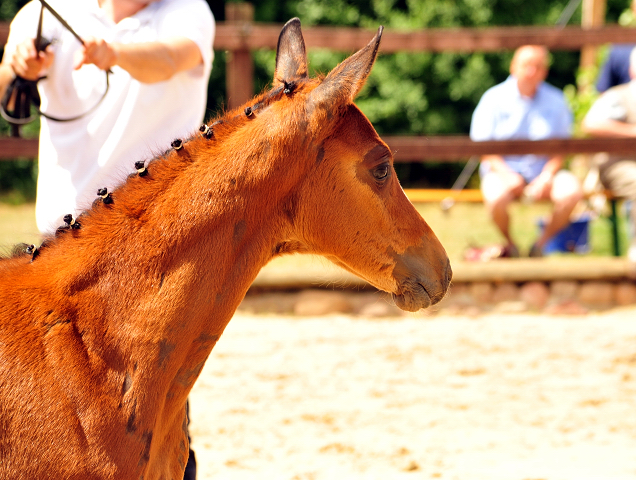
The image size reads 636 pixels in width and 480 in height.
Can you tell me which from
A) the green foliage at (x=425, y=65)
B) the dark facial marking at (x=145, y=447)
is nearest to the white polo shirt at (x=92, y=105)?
the dark facial marking at (x=145, y=447)

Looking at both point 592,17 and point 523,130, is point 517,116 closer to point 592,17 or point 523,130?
point 523,130

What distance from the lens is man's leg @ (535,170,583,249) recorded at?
7125 millimetres

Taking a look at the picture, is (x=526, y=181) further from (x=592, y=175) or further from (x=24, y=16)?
(x=24, y=16)

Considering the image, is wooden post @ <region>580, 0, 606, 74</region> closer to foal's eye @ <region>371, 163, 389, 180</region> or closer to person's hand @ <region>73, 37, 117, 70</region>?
foal's eye @ <region>371, 163, 389, 180</region>

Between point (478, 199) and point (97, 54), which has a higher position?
point (478, 199)

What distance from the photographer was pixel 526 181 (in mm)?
7551

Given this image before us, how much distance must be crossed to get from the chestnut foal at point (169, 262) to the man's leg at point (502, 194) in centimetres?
519

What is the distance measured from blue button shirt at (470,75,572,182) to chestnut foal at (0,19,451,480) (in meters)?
5.82

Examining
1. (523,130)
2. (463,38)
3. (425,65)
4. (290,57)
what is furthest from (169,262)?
(425,65)

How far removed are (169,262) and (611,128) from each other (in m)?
6.50

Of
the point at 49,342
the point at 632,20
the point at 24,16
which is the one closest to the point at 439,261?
the point at 49,342

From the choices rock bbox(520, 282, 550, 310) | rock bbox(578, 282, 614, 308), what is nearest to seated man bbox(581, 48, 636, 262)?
rock bbox(578, 282, 614, 308)

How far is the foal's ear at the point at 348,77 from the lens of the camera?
6.60 ft

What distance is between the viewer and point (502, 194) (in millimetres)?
7219
